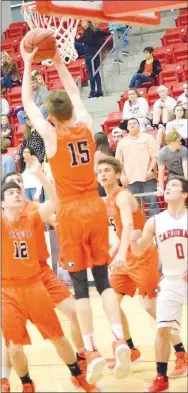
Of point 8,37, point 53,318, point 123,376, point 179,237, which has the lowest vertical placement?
point 123,376

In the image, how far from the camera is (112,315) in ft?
14.0

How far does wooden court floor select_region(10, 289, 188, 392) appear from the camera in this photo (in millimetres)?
4656

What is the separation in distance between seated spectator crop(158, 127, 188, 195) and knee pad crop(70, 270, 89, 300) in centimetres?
88

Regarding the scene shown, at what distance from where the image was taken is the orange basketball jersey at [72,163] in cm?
424

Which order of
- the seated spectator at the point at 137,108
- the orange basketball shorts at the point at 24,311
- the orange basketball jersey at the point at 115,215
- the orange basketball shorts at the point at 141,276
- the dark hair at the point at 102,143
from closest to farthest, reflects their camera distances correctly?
the orange basketball shorts at the point at 24,311, the orange basketball jersey at the point at 115,215, the orange basketball shorts at the point at 141,276, the dark hair at the point at 102,143, the seated spectator at the point at 137,108

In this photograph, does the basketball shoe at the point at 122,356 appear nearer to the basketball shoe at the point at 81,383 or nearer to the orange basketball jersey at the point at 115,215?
the basketball shoe at the point at 81,383

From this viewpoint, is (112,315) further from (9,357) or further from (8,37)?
(8,37)

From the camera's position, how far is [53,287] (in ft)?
15.2

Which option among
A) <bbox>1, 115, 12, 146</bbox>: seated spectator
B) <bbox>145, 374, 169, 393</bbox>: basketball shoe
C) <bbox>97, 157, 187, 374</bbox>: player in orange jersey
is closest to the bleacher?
<bbox>1, 115, 12, 146</bbox>: seated spectator

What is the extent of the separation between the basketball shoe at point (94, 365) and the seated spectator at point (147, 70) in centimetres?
232

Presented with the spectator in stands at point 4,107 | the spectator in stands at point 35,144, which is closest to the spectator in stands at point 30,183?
the spectator in stands at point 35,144

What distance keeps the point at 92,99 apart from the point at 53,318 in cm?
178

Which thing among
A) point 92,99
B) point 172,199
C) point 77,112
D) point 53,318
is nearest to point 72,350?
point 53,318

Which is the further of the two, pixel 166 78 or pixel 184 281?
pixel 166 78
